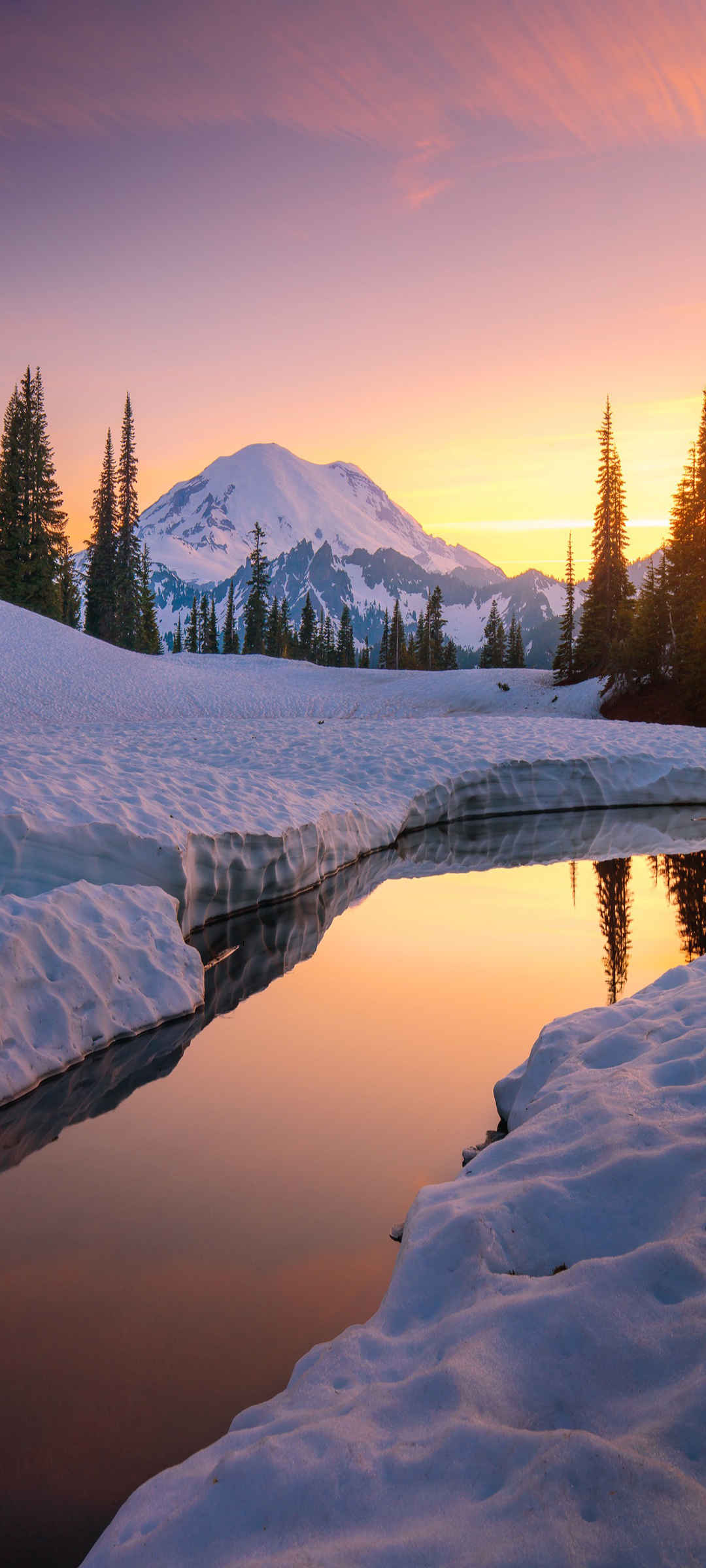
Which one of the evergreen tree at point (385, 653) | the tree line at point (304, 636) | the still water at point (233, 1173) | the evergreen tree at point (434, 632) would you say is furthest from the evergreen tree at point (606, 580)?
the evergreen tree at point (385, 653)

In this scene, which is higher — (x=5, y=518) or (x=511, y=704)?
(x=5, y=518)

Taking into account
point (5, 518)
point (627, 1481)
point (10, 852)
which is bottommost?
point (627, 1481)

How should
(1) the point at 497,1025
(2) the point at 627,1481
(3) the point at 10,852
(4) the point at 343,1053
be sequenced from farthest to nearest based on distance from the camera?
(3) the point at 10,852, (1) the point at 497,1025, (4) the point at 343,1053, (2) the point at 627,1481

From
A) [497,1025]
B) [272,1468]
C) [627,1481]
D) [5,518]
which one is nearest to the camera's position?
[627,1481]

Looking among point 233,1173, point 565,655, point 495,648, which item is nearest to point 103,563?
point 565,655

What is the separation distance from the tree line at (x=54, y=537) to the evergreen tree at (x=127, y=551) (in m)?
0.05

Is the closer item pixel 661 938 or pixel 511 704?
pixel 661 938

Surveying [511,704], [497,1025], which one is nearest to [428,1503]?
[497,1025]

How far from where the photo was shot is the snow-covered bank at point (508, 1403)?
7.73 ft

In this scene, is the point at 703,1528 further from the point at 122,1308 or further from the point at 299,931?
the point at 299,931

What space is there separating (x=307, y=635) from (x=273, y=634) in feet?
23.5

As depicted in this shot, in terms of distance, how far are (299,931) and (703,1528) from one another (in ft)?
28.6

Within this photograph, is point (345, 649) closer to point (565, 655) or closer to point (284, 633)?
point (284, 633)

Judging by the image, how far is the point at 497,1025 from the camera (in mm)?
7633
